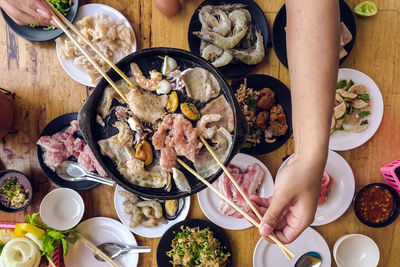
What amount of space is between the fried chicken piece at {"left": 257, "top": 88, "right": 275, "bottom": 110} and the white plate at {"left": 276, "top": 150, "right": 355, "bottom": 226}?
1.36 feet

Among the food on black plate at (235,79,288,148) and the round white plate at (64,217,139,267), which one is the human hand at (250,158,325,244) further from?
the round white plate at (64,217,139,267)

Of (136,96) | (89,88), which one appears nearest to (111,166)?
(136,96)

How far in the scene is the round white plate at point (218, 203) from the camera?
2379 mm

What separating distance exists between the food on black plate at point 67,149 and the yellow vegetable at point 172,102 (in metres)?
0.84

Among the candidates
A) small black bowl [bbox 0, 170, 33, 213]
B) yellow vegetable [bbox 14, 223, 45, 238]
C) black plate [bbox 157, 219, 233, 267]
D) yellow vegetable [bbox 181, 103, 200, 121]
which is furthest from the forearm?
small black bowl [bbox 0, 170, 33, 213]

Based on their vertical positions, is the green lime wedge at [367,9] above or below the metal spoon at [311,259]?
above

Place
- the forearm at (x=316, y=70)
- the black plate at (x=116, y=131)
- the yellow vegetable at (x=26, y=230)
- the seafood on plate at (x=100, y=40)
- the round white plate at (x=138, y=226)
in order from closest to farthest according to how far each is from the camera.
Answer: the forearm at (x=316, y=70), the black plate at (x=116, y=131), the yellow vegetable at (x=26, y=230), the seafood on plate at (x=100, y=40), the round white plate at (x=138, y=226)

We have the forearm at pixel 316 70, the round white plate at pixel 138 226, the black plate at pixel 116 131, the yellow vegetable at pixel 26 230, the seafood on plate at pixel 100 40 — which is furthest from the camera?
the round white plate at pixel 138 226

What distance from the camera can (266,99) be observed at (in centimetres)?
226

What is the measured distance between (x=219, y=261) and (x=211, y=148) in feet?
3.41

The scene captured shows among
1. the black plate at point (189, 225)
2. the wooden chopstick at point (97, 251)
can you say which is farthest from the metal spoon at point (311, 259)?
the wooden chopstick at point (97, 251)

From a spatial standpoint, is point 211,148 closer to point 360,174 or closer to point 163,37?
point 163,37

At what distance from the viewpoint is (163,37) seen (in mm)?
2436

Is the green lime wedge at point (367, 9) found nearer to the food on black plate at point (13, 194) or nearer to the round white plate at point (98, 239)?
the round white plate at point (98, 239)
